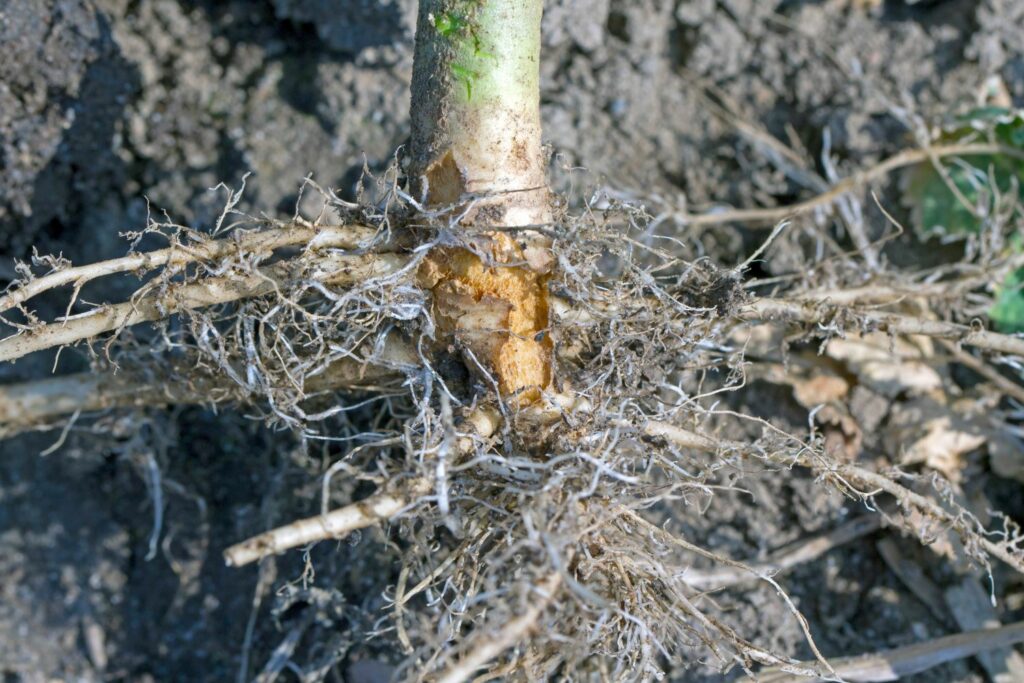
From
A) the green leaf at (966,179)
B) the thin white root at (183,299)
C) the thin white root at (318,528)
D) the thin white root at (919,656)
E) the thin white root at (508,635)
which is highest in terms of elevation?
the green leaf at (966,179)

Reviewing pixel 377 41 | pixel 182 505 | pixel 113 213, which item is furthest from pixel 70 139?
pixel 182 505

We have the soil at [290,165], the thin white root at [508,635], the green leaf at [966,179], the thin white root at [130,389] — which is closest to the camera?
the thin white root at [508,635]

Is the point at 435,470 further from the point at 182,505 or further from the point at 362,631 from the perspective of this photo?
the point at 182,505

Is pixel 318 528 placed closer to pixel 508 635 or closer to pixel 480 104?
pixel 508 635

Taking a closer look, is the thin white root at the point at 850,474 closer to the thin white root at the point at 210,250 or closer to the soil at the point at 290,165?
the soil at the point at 290,165

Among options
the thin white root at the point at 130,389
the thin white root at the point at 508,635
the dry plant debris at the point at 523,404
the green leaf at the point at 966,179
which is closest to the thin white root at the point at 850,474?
the dry plant debris at the point at 523,404

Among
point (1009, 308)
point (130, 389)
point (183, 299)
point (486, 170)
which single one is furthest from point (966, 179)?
point (130, 389)
